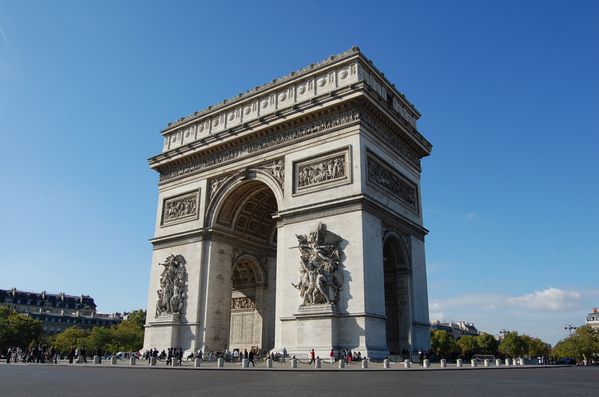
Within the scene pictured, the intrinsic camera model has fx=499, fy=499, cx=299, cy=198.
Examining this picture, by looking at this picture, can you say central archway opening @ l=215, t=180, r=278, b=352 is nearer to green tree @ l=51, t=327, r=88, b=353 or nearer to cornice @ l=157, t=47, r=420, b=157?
cornice @ l=157, t=47, r=420, b=157

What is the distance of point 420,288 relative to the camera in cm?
2648

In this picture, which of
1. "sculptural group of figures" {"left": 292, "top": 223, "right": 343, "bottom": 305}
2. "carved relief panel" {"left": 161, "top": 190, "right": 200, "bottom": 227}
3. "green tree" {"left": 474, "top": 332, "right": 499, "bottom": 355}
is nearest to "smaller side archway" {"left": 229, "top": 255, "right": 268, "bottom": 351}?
"carved relief panel" {"left": 161, "top": 190, "right": 200, "bottom": 227}

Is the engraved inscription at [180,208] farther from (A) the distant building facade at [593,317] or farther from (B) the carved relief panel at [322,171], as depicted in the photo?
(A) the distant building facade at [593,317]

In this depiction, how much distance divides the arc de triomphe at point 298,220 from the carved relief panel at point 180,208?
9 centimetres

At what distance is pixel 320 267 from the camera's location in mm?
22016

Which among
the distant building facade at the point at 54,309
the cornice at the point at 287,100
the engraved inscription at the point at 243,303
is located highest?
the cornice at the point at 287,100

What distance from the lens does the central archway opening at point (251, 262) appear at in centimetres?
2859

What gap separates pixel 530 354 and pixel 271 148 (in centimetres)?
9434

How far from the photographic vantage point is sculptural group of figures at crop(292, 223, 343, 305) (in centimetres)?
2164

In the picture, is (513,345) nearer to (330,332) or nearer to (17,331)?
(17,331)

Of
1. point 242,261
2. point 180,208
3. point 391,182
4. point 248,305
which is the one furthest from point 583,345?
point 180,208

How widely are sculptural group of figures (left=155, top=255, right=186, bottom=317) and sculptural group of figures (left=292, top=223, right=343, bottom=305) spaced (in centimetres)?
791

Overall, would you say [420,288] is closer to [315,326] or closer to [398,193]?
[398,193]

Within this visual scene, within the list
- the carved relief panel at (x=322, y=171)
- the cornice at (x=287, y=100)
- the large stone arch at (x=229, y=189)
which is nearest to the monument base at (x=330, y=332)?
the carved relief panel at (x=322, y=171)
